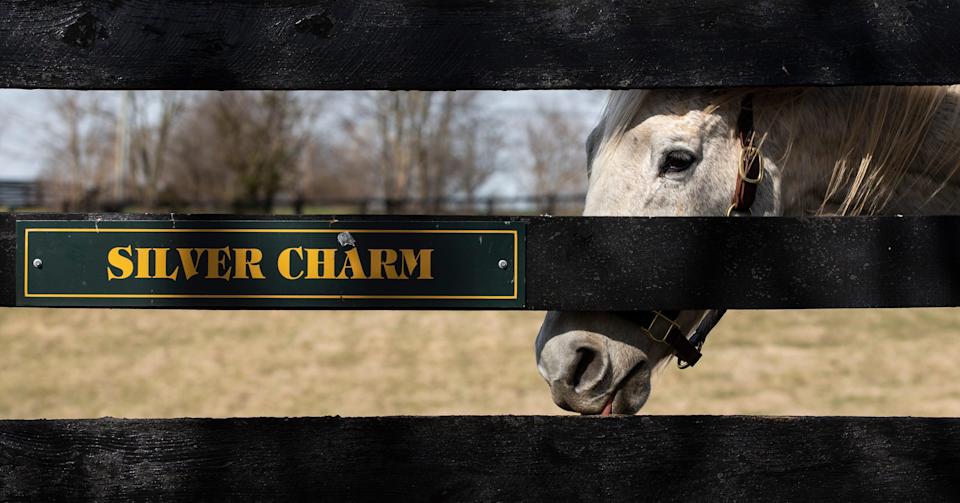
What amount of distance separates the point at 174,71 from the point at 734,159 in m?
1.37

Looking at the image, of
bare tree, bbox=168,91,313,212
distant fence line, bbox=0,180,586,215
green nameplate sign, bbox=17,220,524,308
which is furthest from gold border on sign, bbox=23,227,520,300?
bare tree, bbox=168,91,313,212

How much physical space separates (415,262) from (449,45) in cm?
42

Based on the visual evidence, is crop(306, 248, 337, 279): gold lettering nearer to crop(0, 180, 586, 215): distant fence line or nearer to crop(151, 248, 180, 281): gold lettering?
crop(151, 248, 180, 281): gold lettering

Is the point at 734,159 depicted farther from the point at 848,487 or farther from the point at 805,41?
the point at 848,487

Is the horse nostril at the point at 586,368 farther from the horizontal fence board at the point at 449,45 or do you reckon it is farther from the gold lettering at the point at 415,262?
the horizontal fence board at the point at 449,45

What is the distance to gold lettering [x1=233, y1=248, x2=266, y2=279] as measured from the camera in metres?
1.92

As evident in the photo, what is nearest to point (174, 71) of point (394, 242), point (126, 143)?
point (394, 242)

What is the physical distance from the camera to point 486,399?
27.6 feet

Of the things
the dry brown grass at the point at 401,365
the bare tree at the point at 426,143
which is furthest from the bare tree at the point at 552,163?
the dry brown grass at the point at 401,365

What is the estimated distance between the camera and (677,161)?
8.22 ft

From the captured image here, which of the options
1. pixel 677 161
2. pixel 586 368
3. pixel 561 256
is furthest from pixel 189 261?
pixel 677 161

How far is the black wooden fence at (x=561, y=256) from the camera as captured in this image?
1.91 metres

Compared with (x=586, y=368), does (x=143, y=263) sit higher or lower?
higher

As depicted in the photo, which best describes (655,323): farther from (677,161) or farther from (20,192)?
(20,192)
